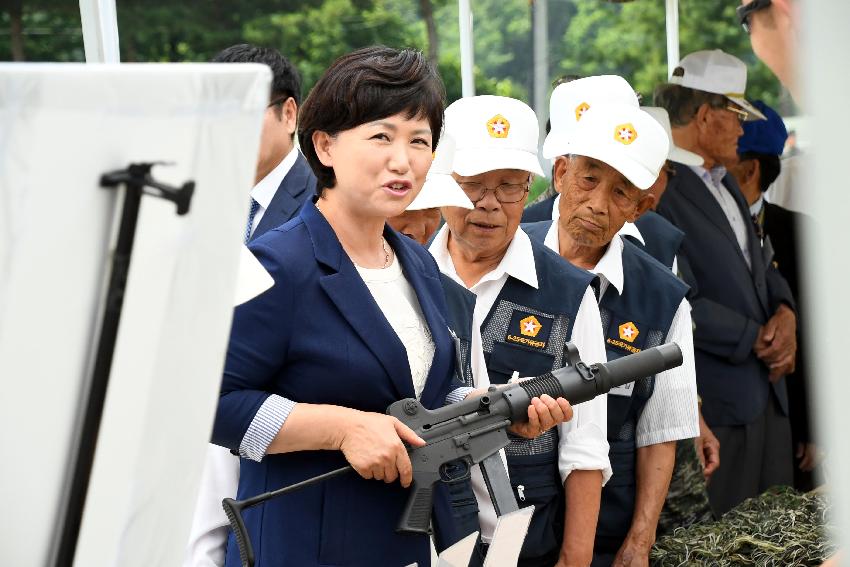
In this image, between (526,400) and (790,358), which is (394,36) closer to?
(790,358)

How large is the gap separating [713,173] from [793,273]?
63 cm

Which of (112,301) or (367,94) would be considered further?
(367,94)

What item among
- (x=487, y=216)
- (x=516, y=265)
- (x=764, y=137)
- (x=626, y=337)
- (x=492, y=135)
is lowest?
(x=626, y=337)

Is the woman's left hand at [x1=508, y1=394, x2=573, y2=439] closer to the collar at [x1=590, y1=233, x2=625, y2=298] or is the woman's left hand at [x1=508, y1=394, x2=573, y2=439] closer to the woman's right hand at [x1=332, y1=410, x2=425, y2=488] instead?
the woman's right hand at [x1=332, y1=410, x2=425, y2=488]

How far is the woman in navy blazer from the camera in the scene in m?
1.82

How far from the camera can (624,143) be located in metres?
2.98

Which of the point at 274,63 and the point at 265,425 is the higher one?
the point at 274,63

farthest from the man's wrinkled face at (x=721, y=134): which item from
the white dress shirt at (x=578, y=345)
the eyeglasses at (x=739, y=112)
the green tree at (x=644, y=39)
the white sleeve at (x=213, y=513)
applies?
the green tree at (x=644, y=39)

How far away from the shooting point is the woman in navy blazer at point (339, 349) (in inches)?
71.7

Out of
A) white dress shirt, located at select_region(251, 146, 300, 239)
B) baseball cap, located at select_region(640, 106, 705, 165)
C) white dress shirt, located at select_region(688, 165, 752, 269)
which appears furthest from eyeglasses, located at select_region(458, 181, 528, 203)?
white dress shirt, located at select_region(688, 165, 752, 269)

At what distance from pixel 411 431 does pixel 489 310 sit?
0.86 m

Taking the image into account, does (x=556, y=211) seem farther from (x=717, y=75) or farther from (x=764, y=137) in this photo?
(x=764, y=137)

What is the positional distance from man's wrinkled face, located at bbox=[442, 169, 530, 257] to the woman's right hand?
0.95m

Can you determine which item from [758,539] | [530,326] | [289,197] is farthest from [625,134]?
[758,539]
